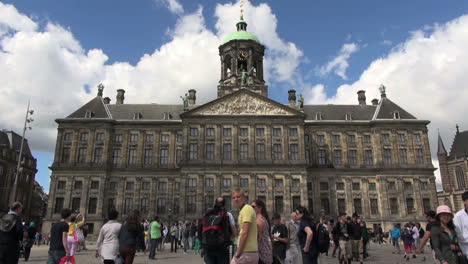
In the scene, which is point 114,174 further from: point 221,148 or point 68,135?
point 221,148

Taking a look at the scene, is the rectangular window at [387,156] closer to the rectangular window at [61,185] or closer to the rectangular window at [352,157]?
the rectangular window at [352,157]

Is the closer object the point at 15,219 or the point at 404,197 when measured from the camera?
the point at 15,219

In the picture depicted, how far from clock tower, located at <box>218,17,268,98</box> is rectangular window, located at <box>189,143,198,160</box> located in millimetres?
9137

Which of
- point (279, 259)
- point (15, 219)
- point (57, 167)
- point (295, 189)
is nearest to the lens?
point (15, 219)

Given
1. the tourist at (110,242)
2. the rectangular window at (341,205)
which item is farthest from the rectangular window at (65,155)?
the tourist at (110,242)

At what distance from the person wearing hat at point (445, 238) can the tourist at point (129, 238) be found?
267 inches

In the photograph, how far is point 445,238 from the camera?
594cm

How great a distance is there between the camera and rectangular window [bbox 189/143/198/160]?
1778 inches

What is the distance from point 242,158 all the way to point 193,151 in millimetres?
6477

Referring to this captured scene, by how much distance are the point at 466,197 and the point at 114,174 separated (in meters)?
46.7

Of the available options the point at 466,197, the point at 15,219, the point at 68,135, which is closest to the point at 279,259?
the point at 466,197

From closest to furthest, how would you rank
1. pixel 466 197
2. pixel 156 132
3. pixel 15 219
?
pixel 466 197, pixel 15 219, pixel 156 132

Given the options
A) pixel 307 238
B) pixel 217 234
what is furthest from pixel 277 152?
pixel 217 234

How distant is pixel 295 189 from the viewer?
144 ft
